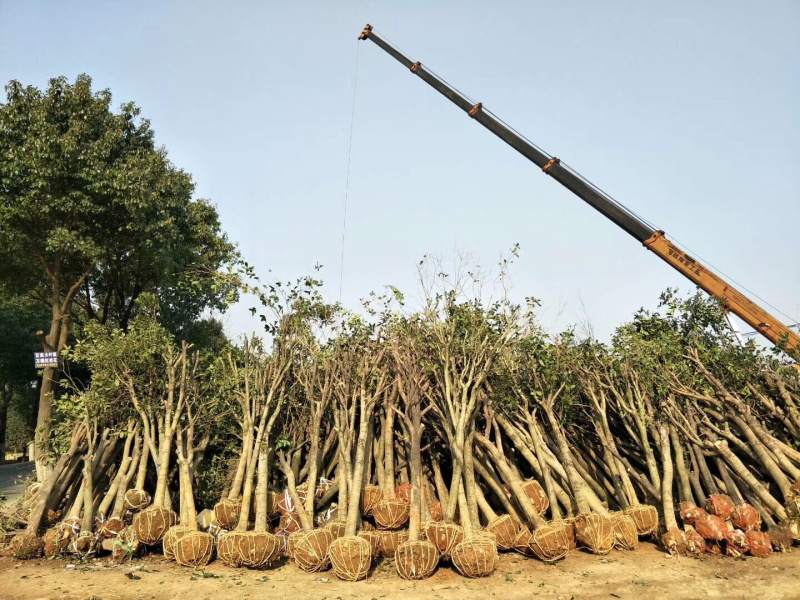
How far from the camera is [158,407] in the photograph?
41.9 ft

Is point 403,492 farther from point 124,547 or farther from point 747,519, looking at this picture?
point 747,519

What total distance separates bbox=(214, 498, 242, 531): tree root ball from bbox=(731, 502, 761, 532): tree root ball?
33.6ft

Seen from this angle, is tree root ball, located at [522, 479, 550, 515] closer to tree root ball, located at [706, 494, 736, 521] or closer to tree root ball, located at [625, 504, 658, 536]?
tree root ball, located at [625, 504, 658, 536]

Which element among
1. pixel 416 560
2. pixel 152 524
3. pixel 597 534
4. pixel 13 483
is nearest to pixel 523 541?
pixel 597 534

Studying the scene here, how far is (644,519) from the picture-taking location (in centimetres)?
1080

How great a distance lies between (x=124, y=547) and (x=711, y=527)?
37.8ft

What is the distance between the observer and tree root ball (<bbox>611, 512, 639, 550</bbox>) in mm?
10398

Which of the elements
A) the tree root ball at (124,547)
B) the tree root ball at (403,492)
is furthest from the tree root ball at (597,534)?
the tree root ball at (124,547)

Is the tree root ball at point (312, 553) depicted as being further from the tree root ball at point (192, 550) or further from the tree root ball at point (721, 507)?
the tree root ball at point (721, 507)

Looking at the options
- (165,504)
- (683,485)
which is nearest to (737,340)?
(683,485)

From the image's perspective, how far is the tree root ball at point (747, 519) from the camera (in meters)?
10.2

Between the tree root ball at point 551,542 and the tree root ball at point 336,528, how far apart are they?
3.73 metres

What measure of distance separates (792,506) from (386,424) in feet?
29.6

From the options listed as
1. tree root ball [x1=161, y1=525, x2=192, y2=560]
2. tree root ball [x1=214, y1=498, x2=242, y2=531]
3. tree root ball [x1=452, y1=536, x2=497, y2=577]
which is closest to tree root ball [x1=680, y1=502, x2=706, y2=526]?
tree root ball [x1=452, y1=536, x2=497, y2=577]
